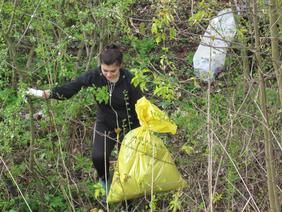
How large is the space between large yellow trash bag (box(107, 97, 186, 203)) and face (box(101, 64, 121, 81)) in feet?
1.07

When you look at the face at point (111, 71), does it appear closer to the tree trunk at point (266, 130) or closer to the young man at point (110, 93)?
the young man at point (110, 93)

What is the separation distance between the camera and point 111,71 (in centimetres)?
485

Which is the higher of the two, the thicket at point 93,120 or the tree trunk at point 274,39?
the tree trunk at point 274,39

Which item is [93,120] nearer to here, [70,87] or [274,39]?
[70,87]

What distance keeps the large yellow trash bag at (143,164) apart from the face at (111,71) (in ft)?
1.07

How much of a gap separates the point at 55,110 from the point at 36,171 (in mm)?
622

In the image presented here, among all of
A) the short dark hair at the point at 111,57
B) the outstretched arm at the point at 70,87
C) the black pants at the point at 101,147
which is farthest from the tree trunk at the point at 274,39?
the black pants at the point at 101,147

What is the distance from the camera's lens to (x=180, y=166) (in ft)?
17.9

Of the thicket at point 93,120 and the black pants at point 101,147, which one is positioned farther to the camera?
the black pants at point 101,147

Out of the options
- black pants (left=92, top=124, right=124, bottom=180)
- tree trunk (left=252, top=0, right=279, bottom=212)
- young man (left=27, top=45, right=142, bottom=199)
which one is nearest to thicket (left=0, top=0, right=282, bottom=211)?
tree trunk (left=252, top=0, right=279, bottom=212)

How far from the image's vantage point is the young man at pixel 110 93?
4809mm

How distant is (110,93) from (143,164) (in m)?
0.60

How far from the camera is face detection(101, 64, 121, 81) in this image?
190 inches

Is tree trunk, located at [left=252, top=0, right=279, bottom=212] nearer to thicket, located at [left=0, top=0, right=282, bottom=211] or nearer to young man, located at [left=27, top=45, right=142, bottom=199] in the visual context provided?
thicket, located at [left=0, top=0, right=282, bottom=211]
